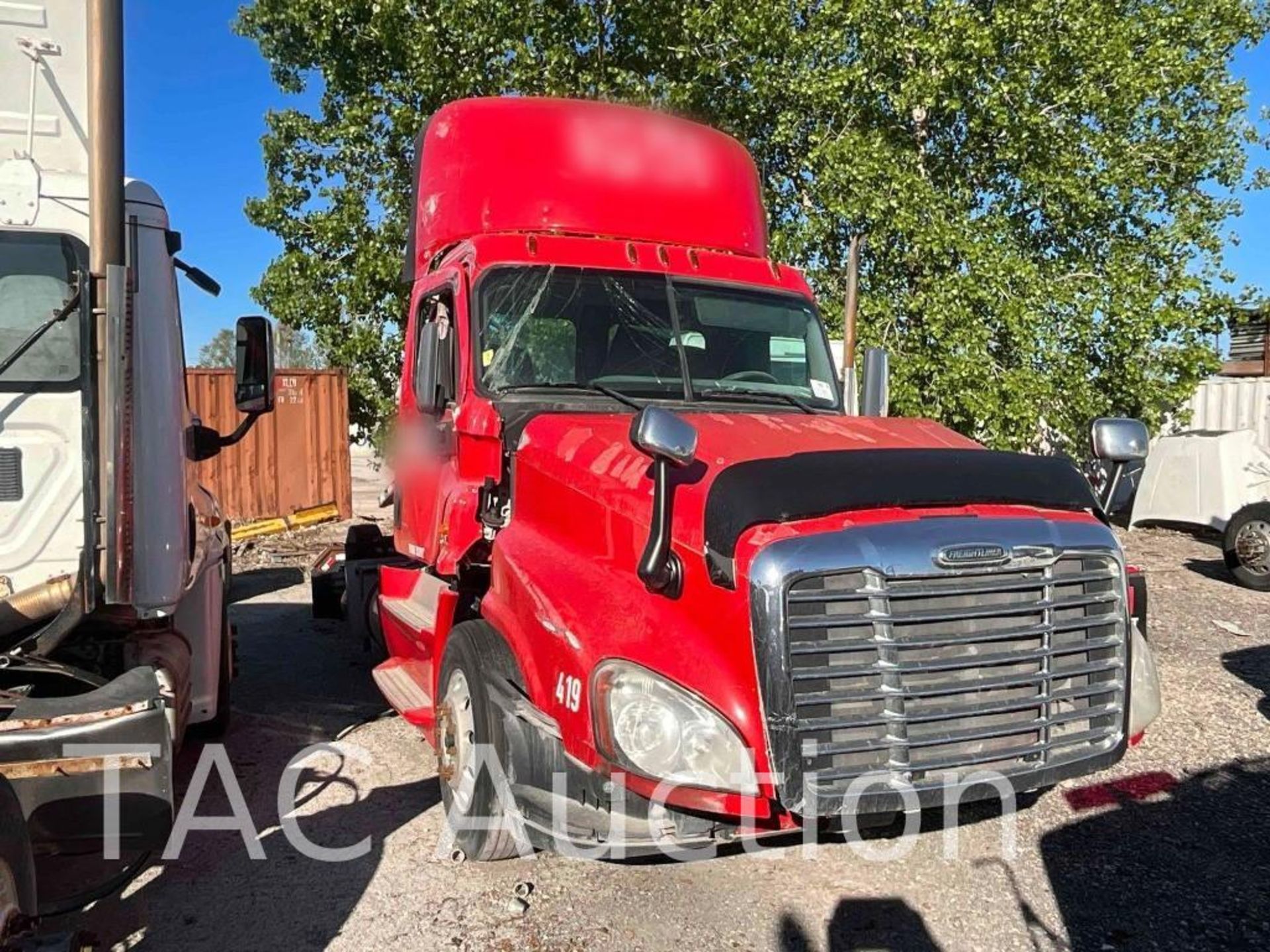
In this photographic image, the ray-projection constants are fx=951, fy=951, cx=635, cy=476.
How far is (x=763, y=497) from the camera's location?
2883 mm

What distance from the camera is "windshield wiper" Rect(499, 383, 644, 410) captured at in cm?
429

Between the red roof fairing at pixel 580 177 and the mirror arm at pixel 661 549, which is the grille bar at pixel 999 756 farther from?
the red roof fairing at pixel 580 177

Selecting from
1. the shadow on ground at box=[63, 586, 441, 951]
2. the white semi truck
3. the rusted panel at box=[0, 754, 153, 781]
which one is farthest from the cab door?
the rusted panel at box=[0, 754, 153, 781]

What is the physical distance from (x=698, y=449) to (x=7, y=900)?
244 centimetres

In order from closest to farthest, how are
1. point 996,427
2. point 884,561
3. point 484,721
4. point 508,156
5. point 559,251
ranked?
point 884,561
point 484,721
point 559,251
point 508,156
point 996,427

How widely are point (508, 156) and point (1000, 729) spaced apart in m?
3.78

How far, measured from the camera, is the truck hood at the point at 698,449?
10.4 ft

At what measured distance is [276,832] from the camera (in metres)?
4.38

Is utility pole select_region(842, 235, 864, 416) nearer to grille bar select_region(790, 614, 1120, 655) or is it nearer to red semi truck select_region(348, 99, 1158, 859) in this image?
red semi truck select_region(348, 99, 1158, 859)

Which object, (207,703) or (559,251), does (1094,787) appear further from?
(207,703)

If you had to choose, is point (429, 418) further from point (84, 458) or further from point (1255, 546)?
point (1255, 546)

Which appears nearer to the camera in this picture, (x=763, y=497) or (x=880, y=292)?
(x=763, y=497)

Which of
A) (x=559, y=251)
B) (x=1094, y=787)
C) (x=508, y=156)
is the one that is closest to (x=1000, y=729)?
(x=1094, y=787)

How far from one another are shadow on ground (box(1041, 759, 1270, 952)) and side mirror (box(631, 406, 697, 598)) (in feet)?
6.55
